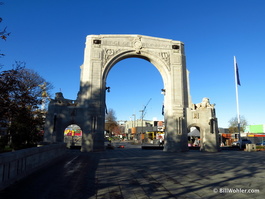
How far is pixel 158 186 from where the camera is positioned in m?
7.16

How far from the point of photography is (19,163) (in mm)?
7930

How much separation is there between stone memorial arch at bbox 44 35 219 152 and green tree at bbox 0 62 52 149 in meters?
3.11

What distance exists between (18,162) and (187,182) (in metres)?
6.46

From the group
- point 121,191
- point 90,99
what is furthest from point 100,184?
point 90,99

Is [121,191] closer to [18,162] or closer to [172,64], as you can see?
[18,162]

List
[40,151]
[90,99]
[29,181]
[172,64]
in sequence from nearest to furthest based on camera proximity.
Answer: [29,181]
[40,151]
[90,99]
[172,64]

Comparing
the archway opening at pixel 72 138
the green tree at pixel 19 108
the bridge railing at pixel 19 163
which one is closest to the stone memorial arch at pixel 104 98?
the green tree at pixel 19 108

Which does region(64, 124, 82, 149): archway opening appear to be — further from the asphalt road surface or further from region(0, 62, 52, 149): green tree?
the asphalt road surface

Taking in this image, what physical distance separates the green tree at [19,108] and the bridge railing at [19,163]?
6.16ft

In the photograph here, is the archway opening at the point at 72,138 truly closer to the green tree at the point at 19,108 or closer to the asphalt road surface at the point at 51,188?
the green tree at the point at 19,108

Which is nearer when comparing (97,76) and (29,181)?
(29,181)

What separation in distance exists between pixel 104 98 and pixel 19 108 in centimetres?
1576

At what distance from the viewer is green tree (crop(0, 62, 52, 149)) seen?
324 inches

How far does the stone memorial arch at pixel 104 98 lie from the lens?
77.6 ft
